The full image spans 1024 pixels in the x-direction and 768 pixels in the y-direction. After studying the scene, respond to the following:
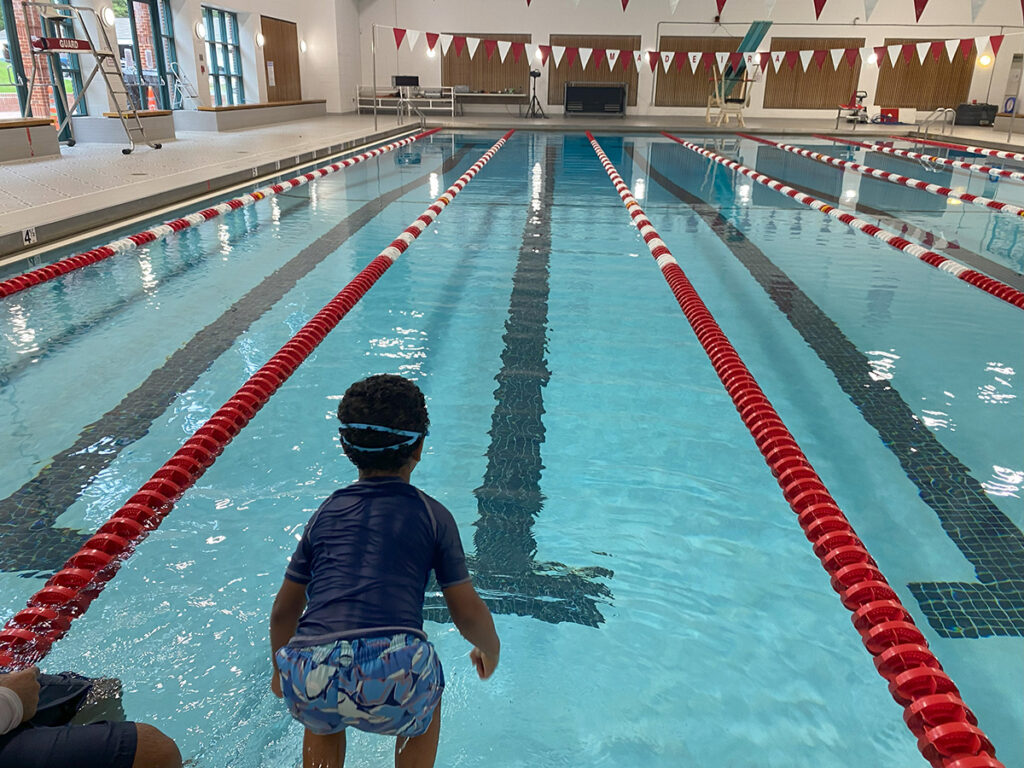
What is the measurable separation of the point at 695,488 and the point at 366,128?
584 inches

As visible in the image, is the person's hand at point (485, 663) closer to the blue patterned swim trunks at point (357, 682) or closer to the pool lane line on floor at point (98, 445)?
the blue patterned swim trunks at point (357, 682)

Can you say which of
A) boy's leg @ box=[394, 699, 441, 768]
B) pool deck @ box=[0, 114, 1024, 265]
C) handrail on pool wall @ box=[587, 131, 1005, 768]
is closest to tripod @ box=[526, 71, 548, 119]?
pool deck @ box=[0, 114, 1024, 265]

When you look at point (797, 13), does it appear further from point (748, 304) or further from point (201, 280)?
point (201, 280)

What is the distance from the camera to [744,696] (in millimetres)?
1896

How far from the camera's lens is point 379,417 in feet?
4.39

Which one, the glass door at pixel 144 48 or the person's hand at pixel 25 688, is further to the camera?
the glass door at pixel 144 48

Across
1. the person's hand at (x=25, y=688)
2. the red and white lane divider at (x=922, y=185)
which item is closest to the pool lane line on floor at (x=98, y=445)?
the person's hand at (x=25, y=688)

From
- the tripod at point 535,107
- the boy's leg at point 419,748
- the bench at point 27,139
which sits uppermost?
the tripod at point 535,107

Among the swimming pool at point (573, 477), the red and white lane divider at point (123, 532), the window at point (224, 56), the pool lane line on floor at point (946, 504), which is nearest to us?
the red and white lane divider at point (123, 532)

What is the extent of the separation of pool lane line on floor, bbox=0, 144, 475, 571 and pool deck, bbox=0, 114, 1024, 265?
6.36 feet

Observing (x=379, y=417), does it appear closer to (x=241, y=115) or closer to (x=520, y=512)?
(x=520, y=512)

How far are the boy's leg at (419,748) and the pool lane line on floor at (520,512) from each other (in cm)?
70

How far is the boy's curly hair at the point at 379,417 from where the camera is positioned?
4.39ft

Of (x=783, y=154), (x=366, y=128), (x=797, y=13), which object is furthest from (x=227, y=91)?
(x=797, y=13)
